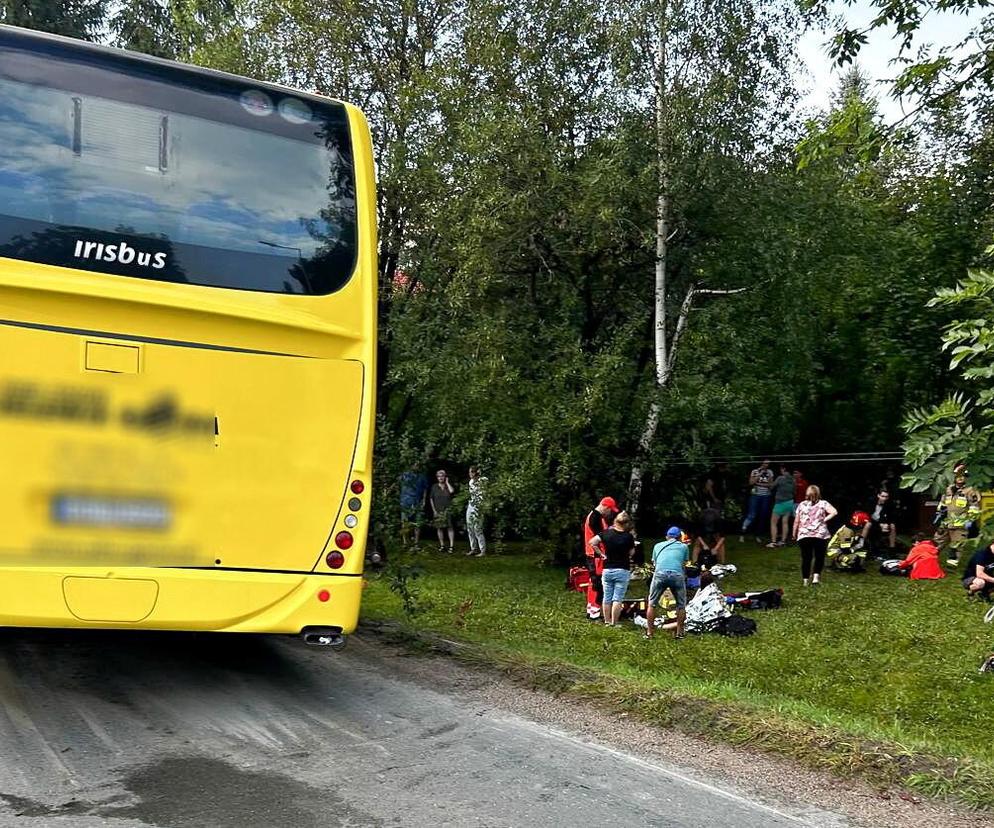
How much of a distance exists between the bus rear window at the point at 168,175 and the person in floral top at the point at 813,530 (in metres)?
10.4

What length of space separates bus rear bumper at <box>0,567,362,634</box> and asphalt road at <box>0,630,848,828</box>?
66 centimetres

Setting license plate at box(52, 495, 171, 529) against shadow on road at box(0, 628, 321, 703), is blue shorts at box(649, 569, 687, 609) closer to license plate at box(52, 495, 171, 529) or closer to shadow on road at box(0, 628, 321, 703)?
shadow on road at box(0, 628, 321, 703)

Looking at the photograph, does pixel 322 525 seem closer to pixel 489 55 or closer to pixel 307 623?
pixel 307 623

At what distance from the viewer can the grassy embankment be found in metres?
6.13

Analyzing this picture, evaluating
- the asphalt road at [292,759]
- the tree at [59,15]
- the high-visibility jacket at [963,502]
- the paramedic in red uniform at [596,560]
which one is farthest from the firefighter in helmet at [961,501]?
the tree at [59,15]

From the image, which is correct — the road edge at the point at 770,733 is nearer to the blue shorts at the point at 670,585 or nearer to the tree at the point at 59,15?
the blue shorts at the point at 670,585

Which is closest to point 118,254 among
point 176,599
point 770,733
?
point 176,599

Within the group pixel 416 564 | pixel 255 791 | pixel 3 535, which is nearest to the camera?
pixel 255 791

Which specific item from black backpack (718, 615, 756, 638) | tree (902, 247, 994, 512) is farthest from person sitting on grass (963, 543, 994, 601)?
tree (902, 247, 994, 512)

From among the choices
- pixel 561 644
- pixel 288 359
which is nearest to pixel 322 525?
pixel 288 359

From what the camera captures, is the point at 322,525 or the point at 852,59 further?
the point at 852,59

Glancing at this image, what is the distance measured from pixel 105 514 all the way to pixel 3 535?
58cm

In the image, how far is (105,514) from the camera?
650 centimetres

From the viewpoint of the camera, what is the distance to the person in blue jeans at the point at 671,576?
1160 cm
